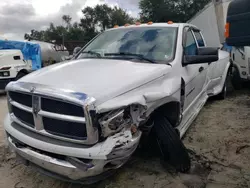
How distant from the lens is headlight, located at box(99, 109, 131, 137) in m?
2.15

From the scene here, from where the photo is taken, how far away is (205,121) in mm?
4660

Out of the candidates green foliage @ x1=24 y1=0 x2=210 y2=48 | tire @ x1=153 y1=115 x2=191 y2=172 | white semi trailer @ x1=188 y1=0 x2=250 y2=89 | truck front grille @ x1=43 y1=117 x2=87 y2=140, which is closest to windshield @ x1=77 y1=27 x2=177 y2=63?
tire @ x1=153 y1=115 x2=191 y2=172

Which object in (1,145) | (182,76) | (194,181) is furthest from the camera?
(1,145)

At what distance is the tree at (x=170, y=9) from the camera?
2867 cm

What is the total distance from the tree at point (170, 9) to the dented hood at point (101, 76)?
89.8ft

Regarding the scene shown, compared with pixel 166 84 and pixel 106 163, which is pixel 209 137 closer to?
Result: pixel 166 84

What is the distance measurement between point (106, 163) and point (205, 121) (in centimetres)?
297

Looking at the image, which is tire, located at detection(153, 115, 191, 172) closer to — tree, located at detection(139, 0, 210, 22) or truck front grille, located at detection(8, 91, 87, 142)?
truck front grille, located at detection(8, 91, 87, 142)

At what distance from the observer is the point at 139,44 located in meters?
3.47

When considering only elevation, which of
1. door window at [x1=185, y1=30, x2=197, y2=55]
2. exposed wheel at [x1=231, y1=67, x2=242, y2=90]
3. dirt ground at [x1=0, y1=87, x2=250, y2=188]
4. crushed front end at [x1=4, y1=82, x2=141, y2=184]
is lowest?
dirt ground at [x1=0, y1=87, x2=250, y2=188]

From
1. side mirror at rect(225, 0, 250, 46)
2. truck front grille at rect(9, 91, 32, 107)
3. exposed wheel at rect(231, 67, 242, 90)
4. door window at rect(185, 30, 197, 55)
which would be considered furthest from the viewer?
exposed wheel at rect(231, 67, 242, 90)

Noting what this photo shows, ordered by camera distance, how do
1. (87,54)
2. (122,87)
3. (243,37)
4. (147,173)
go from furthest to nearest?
(87,54)
(147,173)
(122,87)
(243,37)

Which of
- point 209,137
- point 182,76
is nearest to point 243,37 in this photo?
point 182,76

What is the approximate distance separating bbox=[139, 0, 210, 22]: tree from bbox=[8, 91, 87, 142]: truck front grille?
28119mm
